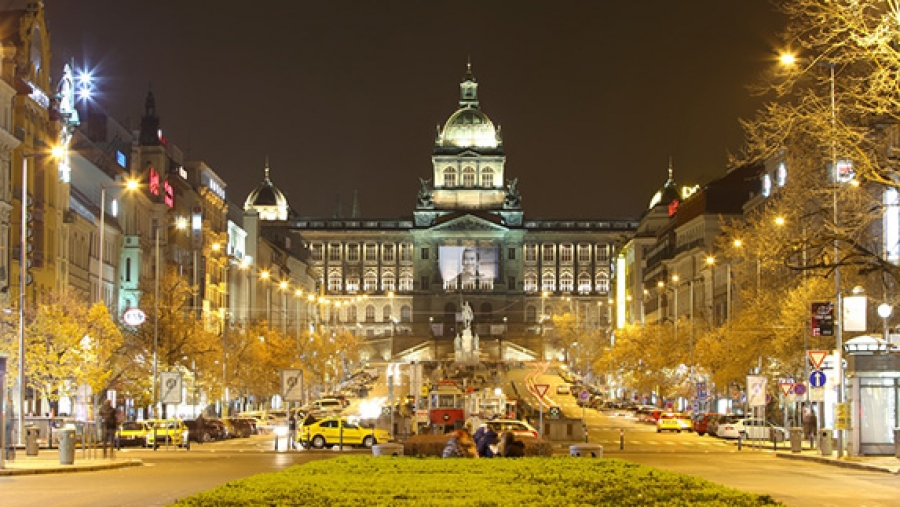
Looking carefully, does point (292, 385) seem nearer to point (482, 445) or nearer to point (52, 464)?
point (52, 464)

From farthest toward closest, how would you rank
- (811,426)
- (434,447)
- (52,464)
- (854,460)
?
(811,426)
(854,460)
(52,464)
(434,447)

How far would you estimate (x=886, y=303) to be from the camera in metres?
54.2

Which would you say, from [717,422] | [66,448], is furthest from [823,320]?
[717,422]

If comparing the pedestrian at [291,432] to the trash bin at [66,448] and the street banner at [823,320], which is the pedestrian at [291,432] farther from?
the street banner at [823,320]

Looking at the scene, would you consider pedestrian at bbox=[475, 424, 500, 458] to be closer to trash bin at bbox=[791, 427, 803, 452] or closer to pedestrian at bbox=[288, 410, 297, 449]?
trash bin at bbox=[791, 427, 803, 452]

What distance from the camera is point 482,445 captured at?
112ft

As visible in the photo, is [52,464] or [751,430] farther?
[751,430]

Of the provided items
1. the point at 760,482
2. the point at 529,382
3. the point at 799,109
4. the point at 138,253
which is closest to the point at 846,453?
the point at 529,382

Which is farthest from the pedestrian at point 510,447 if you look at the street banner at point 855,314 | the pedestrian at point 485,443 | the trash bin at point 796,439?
the trash bin at point 796,439

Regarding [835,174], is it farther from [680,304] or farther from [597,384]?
[597,384]

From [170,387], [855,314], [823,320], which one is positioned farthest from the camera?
[170,387]

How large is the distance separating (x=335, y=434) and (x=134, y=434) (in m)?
8.68

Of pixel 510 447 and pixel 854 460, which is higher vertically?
pixel 510 447

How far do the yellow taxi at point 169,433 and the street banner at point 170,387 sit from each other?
372 inches
